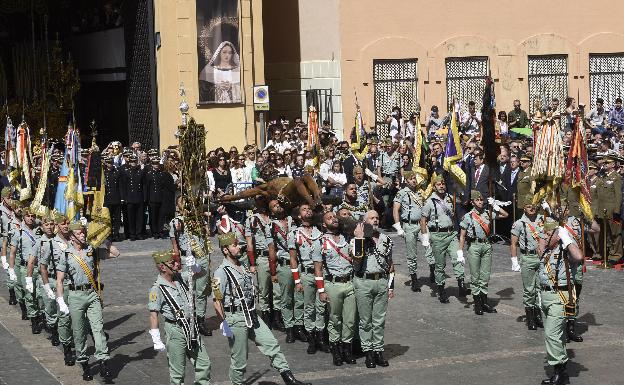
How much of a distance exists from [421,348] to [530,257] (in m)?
2.43

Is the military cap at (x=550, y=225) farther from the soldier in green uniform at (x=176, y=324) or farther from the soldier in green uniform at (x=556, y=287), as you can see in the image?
the soldier in green uniform at (x=176, y=324)

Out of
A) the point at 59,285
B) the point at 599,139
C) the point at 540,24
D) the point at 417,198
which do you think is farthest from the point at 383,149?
the point at 59,285

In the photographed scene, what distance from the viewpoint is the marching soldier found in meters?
16.9

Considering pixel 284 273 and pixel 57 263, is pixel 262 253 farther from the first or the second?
pixel 57 263

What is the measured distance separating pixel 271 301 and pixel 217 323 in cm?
94

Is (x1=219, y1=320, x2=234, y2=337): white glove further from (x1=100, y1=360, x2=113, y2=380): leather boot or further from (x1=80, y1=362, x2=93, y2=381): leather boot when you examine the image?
(x1=80, y1=362, x2=93, y2=381): leather boot

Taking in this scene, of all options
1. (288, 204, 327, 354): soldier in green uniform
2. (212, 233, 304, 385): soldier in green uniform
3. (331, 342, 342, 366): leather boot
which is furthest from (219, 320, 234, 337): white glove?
(288, 204, 327, 354): soldier in green uniform

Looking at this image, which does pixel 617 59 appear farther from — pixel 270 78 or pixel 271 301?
pixel 271 301

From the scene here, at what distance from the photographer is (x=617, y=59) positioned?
39750 millimetres

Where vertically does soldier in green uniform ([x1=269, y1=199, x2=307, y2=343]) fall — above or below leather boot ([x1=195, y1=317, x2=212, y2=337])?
above

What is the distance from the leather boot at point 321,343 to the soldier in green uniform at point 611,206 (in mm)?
8148

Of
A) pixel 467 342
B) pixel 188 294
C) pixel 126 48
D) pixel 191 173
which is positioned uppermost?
pixel 126 48

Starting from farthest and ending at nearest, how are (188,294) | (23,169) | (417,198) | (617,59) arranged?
(617,59) < (23,169) < (417,198) < (188,294)

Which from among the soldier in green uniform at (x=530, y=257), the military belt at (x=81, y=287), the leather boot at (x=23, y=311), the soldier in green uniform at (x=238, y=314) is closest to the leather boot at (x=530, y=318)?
the soldier in green uniform at (x=530, y=257)
